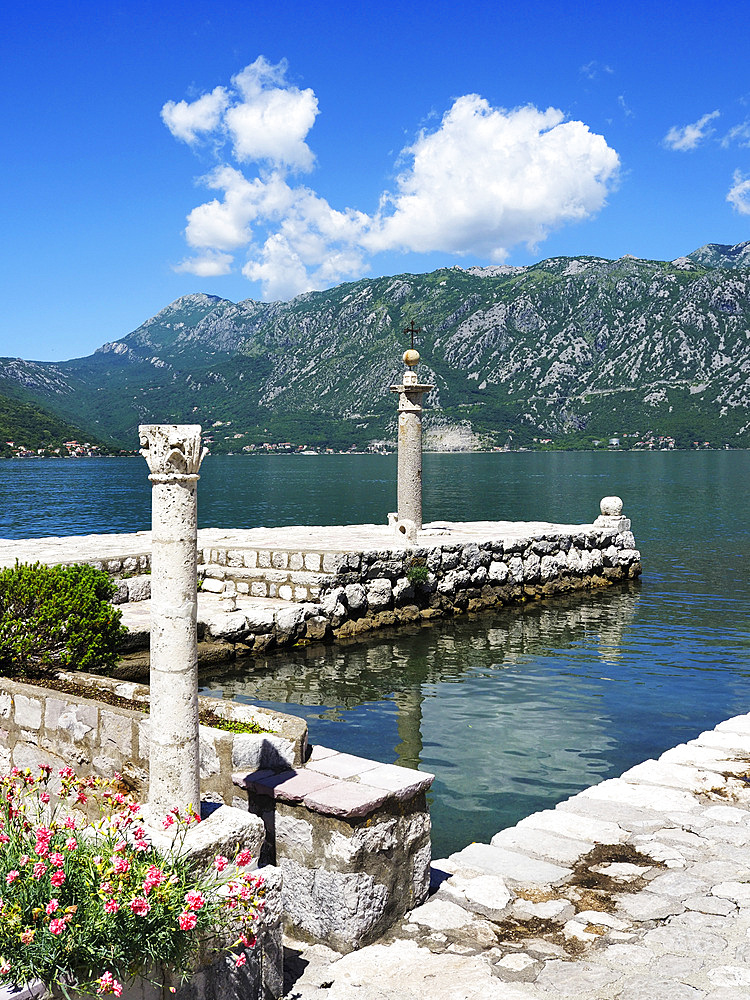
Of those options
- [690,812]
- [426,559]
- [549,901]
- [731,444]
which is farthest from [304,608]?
[731,444]

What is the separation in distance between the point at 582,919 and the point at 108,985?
3087 mm

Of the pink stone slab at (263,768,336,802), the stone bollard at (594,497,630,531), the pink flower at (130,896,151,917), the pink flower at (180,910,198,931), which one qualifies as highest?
the stone bollard at (594,497,630,531)

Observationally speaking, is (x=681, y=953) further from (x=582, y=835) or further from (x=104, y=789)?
(x=104, y=789)

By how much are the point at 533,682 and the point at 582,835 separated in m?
8.02

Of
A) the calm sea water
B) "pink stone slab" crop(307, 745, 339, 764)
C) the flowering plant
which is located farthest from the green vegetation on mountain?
the flowering plant

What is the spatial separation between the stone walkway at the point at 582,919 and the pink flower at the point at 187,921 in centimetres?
126

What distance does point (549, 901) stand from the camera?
17.7ft

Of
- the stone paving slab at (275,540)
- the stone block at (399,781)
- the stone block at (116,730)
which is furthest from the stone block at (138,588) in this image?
the stone block at (399,781)

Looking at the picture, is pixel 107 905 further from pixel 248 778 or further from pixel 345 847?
pixel 248 778

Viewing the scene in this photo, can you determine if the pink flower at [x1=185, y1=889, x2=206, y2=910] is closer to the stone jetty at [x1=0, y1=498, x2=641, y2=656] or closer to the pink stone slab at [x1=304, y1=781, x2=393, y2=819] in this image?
the pink stone slab at [x1=304, y1=781, x2=393, y2=819]

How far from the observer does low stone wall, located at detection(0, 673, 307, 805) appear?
5566 mm

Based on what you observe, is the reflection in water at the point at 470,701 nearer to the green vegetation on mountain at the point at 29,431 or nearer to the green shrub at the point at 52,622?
the green shrub at the point at 52,622

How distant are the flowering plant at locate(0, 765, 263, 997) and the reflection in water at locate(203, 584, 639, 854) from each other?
14.4ft

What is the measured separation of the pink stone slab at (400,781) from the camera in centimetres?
513
